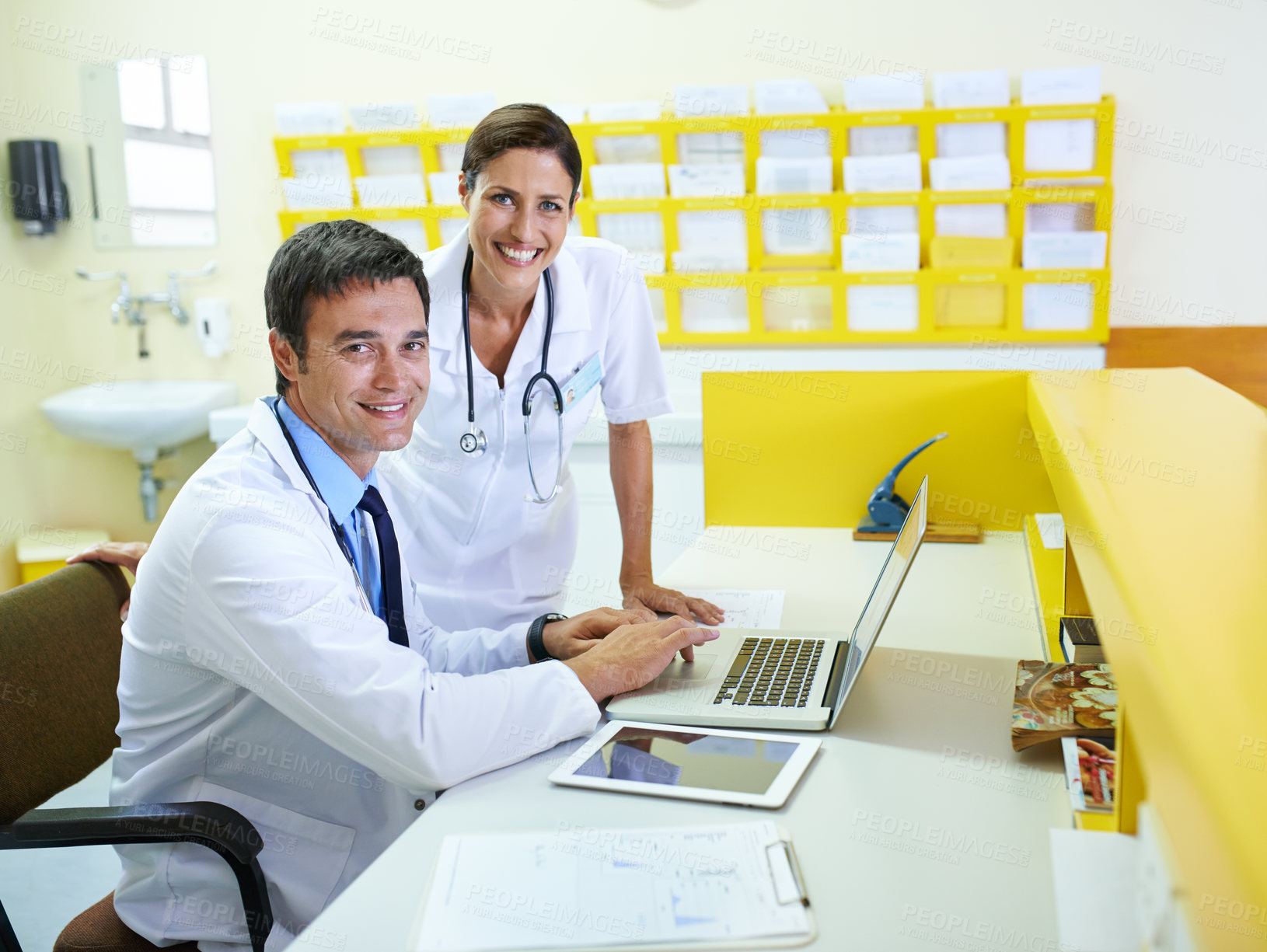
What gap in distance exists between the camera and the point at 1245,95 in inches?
101

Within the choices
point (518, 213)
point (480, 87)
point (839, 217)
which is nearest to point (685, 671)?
point (518, 213)

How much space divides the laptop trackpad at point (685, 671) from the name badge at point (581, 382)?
1.80ft

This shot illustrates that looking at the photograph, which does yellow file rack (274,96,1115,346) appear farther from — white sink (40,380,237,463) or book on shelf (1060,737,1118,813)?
book on shelf (1060,737,1118,813)

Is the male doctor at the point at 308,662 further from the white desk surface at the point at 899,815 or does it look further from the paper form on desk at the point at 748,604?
the paper form on desk at the point at 748,604

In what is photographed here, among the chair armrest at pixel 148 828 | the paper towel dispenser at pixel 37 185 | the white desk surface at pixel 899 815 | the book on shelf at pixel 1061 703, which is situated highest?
the paper towel dispenser at pixel 37 185

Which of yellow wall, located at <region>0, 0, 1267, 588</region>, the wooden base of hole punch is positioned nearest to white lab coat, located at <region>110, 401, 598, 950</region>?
the wooden base of hole punch

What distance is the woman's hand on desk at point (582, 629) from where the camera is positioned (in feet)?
4.29

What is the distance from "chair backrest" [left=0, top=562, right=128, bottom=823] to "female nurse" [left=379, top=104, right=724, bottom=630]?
0.49 metres

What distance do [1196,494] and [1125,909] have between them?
→ 407 millimetres

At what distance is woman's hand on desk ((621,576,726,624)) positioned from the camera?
1.55 metres

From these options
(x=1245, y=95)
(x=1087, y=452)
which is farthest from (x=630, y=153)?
(x=1087, y=452)

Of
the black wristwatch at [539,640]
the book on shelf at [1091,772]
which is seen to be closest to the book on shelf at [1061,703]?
the book on shelf at [1091,772]

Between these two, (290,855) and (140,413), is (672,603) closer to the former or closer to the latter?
(290,855)

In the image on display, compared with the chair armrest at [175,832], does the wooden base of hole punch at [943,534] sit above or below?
above
